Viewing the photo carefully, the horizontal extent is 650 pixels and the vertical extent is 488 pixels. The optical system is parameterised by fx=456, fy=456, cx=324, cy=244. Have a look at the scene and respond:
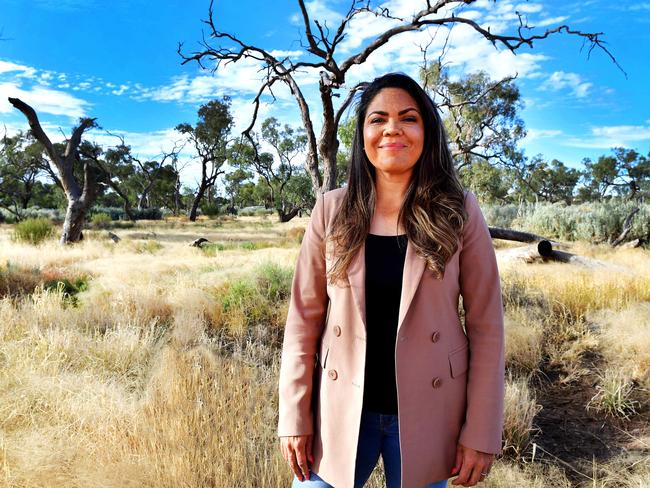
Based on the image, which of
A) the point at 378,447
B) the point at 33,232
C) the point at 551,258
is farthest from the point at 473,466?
the point at 33,232

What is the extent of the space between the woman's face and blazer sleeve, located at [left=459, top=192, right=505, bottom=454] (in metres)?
0.31

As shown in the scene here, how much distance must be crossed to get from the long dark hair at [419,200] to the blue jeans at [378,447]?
51 cm

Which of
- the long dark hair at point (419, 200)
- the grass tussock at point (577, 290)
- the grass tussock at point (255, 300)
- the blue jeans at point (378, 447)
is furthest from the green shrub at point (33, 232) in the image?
the blue jeans at point (378, 447)

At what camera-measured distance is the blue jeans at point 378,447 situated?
1561 mm

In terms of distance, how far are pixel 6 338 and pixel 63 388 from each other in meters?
1.71

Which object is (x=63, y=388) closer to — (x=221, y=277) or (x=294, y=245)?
(x=221, y=277)

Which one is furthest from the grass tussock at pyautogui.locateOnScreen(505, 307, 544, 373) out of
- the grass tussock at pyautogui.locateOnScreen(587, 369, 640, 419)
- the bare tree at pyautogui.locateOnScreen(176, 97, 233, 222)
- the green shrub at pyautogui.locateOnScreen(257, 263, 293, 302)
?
the bare tree at pyautogui.locateOnScreen(176, 97, 233, 222)

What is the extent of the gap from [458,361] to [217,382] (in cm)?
237

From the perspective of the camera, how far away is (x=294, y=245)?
14.7m

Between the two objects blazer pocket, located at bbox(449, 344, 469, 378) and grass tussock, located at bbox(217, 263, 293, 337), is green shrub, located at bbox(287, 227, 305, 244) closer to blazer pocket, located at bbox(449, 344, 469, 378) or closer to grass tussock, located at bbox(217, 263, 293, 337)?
grass tussock, located at bbox(217, 263, 293, 337)

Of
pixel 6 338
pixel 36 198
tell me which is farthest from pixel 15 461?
pixel 36 198

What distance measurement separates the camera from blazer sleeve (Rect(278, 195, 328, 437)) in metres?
1.61

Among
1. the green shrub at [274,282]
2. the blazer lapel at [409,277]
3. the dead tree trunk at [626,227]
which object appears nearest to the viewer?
the blazer lapel at [409,277]

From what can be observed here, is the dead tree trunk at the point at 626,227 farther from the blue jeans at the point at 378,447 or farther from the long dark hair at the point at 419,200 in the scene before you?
the blue jeans at the point at 378,447
